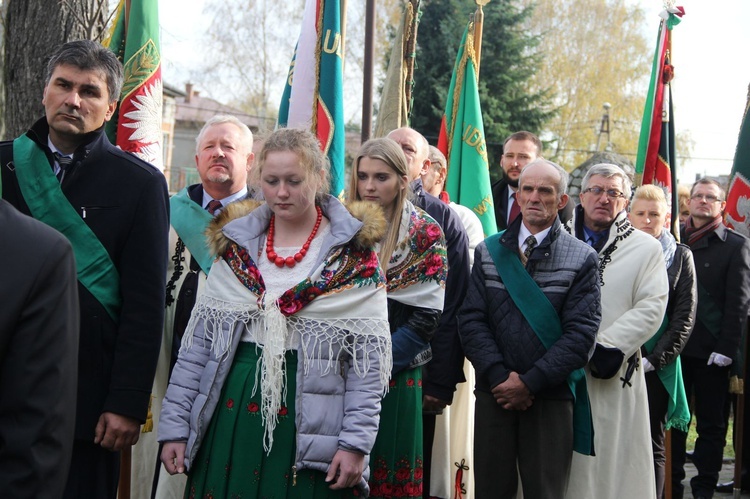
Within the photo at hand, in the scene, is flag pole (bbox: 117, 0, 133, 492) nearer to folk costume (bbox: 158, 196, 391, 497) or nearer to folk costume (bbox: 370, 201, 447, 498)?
folk costume (bbox: 158, 196, 391, 497)

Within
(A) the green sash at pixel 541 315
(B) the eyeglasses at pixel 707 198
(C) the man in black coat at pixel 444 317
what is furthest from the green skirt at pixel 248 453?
(B) the eyeglasses at pixel 707 198

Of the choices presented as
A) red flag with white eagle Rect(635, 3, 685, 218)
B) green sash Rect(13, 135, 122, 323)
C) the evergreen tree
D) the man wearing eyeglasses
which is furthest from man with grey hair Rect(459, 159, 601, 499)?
the evergreen tree

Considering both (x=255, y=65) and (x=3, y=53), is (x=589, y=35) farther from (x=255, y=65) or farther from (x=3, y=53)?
(x=3, y=53)

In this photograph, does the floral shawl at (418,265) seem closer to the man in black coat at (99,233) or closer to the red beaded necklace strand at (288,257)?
the red beaded necklace strand at (288,257)

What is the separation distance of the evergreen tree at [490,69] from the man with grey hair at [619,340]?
18.6 m

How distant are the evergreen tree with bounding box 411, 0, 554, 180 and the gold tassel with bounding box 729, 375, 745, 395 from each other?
56.9ft

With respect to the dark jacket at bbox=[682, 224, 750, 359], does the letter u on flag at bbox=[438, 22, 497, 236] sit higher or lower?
higher

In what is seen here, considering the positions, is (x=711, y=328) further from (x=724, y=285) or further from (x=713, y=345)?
(x=724, y=285)

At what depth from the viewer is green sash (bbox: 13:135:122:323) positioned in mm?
3217

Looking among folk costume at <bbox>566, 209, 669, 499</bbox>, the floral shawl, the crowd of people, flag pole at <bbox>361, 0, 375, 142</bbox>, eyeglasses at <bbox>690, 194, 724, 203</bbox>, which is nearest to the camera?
the crowd of people

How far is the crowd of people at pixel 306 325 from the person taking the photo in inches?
124

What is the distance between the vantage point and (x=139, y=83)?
→ 5434mm

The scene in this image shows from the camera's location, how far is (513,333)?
4.53 meters

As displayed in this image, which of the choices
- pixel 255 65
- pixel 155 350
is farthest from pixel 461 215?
pixel 255 65
